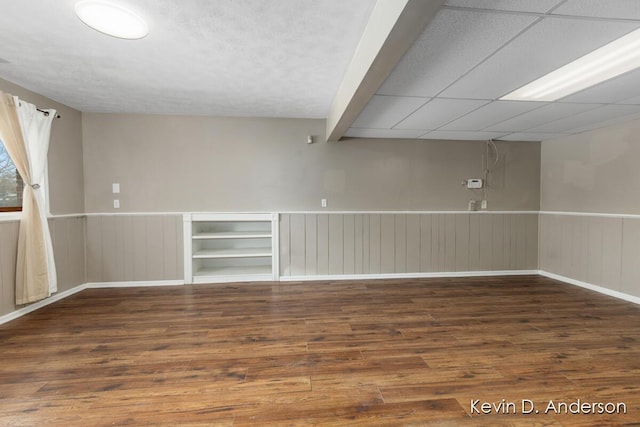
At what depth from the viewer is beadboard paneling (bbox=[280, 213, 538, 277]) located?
12.9 feet

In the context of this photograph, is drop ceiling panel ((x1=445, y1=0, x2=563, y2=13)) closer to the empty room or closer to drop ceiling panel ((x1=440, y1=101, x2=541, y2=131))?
the empty room

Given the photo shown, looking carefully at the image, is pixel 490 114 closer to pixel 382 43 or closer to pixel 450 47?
pixel 450 47

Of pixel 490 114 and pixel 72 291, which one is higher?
pixel 490 114

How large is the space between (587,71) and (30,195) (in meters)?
5.12

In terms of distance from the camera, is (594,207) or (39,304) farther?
(594,207)

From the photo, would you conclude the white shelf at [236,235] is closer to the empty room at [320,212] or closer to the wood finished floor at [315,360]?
the empty room at [320,212]

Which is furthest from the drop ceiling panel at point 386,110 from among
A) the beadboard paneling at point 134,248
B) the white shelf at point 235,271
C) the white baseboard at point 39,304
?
the white baseboard at point 39,304

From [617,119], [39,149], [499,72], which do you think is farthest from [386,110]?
[39,149]

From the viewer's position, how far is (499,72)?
205cm

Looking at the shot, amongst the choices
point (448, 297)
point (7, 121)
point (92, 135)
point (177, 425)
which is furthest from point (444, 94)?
point (92, 135)

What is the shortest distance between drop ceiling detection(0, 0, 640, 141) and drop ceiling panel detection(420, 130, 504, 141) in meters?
0.29

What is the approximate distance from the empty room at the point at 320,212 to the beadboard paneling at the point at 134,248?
3cm

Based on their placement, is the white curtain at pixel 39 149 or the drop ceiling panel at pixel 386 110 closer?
the drop ceiling panel at pixel 386 110

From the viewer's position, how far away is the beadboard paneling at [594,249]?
3143 millimetres
